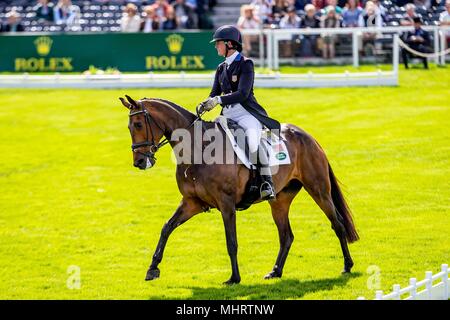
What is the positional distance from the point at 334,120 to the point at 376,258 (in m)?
10.7

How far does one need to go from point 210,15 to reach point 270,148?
20973 mm

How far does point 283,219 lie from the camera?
1467cm

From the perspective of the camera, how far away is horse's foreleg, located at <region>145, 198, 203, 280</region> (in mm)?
13617

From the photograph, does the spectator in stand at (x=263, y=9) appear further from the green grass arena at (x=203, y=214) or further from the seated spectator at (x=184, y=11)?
the green grass arena at (x=203, y=214)

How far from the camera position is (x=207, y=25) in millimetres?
33969

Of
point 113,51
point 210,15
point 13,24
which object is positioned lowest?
point 113,51

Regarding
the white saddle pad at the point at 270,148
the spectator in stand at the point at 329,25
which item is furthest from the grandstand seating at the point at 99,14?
the white saddle pad at the point at 270,148

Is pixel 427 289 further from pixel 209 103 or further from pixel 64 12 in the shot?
pixel 64 12

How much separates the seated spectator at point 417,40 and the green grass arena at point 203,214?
566 mm

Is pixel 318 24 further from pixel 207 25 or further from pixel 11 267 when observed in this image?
pixel 11 267

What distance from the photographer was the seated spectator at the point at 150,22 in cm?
3206

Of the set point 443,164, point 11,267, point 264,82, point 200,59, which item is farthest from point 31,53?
point 11,267

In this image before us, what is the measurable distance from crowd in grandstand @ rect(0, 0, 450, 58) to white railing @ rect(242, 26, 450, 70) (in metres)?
0.27

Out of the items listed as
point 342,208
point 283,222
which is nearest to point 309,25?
point 342,208
